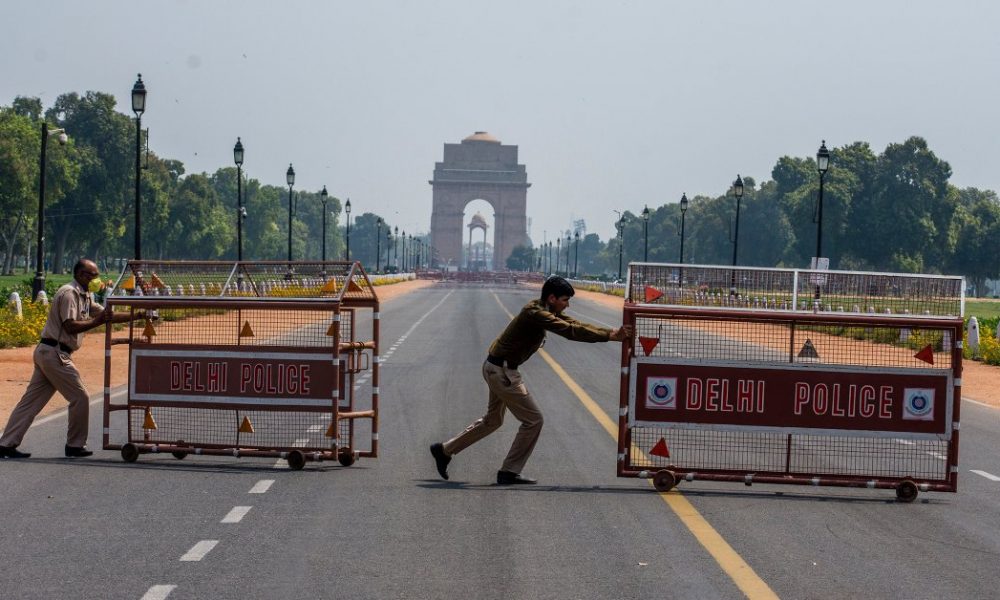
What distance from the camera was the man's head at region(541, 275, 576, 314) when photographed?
1055cm

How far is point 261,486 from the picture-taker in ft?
35.3

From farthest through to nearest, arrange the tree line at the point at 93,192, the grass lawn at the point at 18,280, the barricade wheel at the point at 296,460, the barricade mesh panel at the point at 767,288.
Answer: the tree line at the point at 93,192
the grass lawn at the point at 18,280
the barricade wheel at the point at 296,460
the barricade mesh panel at the point at 767,288

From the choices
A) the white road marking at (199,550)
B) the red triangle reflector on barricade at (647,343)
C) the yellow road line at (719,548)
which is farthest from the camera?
the red triangle reflector on barricade at (647,343)

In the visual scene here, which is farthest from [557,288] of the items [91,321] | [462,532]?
[91,321]

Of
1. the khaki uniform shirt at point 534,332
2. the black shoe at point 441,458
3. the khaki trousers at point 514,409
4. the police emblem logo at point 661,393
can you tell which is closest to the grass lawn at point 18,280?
the black shoe at point 441,458

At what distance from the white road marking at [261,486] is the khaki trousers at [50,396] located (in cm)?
214

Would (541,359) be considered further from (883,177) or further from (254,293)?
(883,177)

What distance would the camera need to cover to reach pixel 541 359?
27.0 meters

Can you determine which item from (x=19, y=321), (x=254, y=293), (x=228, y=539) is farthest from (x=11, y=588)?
(x=19, y=321)

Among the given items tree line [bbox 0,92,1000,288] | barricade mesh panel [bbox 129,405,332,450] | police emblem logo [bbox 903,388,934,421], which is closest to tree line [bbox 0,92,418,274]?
tree line [bbox 0,92,1000,288]

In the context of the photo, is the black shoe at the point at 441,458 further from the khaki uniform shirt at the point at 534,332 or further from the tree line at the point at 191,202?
the tree line at the point at 191,202

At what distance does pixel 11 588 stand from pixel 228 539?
1619 mm

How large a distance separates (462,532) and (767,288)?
4.11 m

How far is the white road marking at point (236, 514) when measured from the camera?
918 centimetres
